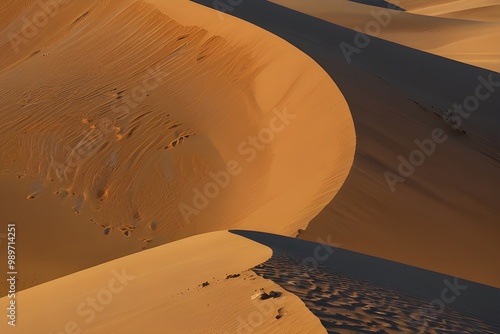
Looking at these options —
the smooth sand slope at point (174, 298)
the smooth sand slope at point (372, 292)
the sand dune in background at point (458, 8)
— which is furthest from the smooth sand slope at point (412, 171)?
the sand dune in background at point (458, 8)

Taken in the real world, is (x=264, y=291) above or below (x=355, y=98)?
below

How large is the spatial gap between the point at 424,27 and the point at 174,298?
27.7m

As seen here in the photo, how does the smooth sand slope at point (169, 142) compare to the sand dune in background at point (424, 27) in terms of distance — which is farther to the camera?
the sand dune in background at point (424, 27)

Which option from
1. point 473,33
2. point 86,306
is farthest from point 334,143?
point 473,33

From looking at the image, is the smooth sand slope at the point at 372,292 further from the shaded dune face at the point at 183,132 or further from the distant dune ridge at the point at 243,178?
the shaded dune face at the point at 183,132

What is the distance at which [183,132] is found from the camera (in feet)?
40.3

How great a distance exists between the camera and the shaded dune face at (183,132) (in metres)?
10.6

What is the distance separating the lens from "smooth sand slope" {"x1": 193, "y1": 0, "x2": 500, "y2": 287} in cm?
870

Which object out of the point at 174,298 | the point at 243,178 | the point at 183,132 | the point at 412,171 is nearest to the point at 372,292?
the point at 174,298

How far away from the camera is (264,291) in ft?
16.5

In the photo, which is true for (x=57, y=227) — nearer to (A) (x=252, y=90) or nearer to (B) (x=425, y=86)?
(A) (x=252, y=90)

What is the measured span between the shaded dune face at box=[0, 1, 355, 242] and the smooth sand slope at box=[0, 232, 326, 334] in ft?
6.43

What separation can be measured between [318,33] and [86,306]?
11359mm

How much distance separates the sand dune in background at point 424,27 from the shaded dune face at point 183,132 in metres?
13.4
